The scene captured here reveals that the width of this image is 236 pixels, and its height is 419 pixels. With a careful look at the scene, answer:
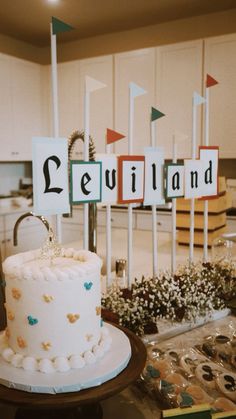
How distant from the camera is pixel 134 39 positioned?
445cm

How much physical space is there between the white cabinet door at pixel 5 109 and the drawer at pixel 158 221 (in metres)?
1.61

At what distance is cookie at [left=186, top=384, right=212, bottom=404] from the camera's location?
98 cm

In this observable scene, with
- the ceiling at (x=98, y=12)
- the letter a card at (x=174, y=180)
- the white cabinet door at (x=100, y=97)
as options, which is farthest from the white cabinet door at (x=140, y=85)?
the letter a card at (x=174, y=180)

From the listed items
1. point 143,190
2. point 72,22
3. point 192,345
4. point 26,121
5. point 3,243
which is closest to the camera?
point 192,345

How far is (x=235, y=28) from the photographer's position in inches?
154

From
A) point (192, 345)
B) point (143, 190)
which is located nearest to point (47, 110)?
point (143, 190)

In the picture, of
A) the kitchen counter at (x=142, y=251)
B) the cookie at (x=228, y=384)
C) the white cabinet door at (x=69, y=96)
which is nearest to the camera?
the cookie at (x=228, y=384)

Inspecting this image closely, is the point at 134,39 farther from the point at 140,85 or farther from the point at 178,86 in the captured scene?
the point at 178,86

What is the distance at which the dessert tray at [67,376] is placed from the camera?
0.82m

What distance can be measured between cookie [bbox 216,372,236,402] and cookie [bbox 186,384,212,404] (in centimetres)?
5

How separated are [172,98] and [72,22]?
4.54 ft

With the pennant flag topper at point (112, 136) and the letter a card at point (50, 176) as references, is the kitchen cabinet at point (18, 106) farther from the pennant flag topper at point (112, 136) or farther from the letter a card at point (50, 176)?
the letter a card at point (50, 176)

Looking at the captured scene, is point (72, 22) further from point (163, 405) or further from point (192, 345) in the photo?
point (163, 405)

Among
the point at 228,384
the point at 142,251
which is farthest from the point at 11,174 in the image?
the point at 228,384
